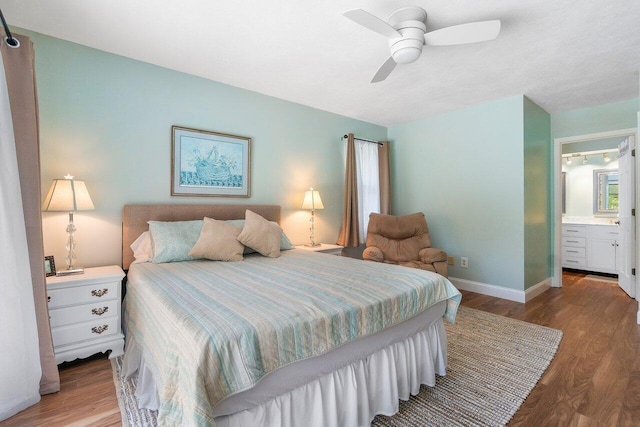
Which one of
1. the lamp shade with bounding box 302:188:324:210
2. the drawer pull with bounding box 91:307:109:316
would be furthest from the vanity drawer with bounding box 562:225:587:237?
the drawer pull with bounding box 91:307:109:316

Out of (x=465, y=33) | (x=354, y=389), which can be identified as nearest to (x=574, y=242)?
(x=465, y=33)

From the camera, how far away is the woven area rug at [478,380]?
160cm

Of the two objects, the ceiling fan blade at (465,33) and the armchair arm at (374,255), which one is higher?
the ceiling fan blade at (465,33)

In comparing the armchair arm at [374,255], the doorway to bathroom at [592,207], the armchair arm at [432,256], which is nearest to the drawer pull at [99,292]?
the armchair arm at [374,255]

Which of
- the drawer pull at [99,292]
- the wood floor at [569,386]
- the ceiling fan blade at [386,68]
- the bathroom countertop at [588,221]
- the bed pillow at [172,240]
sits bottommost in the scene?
the wood floor at [569,386]

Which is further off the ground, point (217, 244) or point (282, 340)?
point (217, 244)

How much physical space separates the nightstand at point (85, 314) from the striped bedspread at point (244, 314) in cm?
14

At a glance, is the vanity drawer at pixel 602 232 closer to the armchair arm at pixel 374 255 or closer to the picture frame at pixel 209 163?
the armchair arm at pixel 374 255

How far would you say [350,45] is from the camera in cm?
239

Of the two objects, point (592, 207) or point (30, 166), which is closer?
point (30, 166)

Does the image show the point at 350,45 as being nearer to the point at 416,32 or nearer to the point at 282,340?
the point at 416,32

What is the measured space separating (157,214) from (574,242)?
6310 millimetres

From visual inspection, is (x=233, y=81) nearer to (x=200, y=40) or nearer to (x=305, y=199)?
(x=200, y=40)

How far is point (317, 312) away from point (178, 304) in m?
0.66
